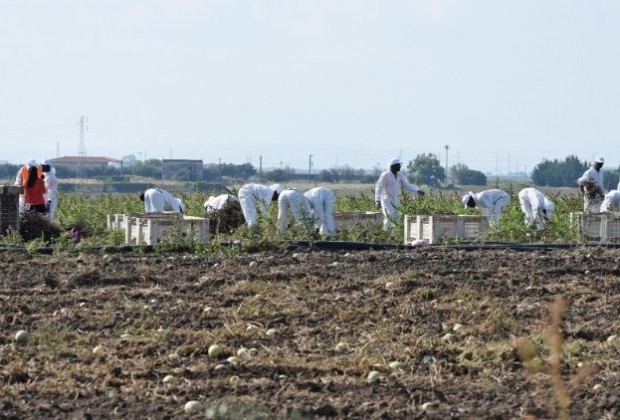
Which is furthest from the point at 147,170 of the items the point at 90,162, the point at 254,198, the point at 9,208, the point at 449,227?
the point at 449,227

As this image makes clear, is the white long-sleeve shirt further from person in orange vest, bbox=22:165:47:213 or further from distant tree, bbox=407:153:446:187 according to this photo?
distant tree, bbox=407:153:446:187

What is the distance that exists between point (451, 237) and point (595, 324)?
25.0 feet

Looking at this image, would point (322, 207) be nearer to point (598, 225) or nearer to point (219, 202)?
point (219, 202)

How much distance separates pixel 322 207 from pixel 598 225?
137 inches

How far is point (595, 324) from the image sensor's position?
838cm

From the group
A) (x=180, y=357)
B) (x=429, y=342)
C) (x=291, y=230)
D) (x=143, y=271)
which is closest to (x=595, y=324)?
(x=429, y=342)

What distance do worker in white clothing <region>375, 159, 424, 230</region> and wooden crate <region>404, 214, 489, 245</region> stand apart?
1.80m

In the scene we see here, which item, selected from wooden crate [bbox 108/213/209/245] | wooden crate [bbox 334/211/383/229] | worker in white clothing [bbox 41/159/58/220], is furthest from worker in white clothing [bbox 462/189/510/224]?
worker in white clothing [bbox 41/159/58/220]

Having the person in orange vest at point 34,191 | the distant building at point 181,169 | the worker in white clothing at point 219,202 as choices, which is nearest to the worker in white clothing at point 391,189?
the worker in white clothing at point 219,202

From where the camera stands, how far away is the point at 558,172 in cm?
7662

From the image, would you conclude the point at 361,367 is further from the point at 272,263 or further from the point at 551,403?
the point at 272,263

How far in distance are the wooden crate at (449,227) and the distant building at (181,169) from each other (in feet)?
184

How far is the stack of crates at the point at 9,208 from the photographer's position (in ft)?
53.2

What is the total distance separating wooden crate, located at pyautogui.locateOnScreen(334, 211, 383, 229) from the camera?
18.0 meters
